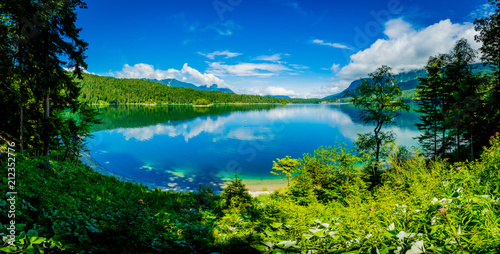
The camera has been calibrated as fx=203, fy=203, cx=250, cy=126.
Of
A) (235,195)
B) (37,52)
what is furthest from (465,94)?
(37,52)

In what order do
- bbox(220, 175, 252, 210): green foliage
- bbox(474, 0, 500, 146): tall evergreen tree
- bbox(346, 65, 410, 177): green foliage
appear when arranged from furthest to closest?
bbox(346, 65, 410, 177): green foliage, bbox(474, 0, 500, 146): tall evergreen tree, bbox(220, 175, 252, 210): green foliage

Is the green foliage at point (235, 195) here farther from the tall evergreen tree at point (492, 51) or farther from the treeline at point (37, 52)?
the tall evergreen tree at point (492, 51)

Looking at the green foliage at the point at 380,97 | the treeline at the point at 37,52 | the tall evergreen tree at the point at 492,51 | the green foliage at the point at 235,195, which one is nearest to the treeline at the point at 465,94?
the tall evergreen tree at the point at 492,51

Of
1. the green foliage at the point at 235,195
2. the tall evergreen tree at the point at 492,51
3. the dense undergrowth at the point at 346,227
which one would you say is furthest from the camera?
the tall evergreen tree at the point at 492,51

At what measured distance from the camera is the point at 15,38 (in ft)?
34.6

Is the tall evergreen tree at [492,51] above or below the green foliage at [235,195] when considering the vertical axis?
above

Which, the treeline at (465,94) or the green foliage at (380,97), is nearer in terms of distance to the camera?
the treeline at (465,94)

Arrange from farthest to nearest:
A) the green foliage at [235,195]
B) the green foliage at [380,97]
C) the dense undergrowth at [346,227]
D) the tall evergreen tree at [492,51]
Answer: the green foliage at [380,97] → the tall evergreen tree at [492,51] → the green foliage at [235,195] → the dense undergrowth at [346,227]

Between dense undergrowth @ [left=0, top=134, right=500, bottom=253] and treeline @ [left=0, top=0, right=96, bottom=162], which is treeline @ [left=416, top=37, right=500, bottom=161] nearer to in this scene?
dense undergrowth @ [left=0, top=134, right=500, bottom=253]

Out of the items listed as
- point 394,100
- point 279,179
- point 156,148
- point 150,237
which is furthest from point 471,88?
point 156,148

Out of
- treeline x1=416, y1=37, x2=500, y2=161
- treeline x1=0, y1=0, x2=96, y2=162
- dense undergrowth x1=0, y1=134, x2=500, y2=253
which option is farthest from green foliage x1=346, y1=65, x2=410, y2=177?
treeline x1=0, y1=0, x2=96, y2=162

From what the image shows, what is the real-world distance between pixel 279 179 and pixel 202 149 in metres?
23.2

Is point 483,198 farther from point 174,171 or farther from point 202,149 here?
point 202,149

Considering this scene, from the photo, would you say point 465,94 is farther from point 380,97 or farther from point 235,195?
point 235,195
